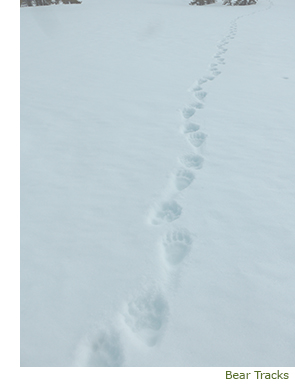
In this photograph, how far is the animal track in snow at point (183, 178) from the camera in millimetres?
1807

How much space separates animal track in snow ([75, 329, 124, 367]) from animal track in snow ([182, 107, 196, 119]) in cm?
209

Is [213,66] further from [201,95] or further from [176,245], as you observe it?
[176,245]

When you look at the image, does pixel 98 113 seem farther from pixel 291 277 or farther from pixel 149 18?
pixel 149 18

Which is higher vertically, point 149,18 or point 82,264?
point 149,18

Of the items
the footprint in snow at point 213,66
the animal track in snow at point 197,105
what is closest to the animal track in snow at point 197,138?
the animal track in snow at point 197,105

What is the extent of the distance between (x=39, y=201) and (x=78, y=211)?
0.28 m

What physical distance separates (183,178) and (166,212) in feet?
1.13

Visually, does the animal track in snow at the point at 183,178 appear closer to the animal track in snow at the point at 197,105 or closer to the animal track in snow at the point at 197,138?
the animal track in snow at the point at 197,138

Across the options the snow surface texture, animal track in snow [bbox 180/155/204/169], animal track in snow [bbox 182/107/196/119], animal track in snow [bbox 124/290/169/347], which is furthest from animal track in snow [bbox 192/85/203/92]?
animal track in snow [bbox 124/290/169/347]

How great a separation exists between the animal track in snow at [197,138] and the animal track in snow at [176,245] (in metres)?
0.97

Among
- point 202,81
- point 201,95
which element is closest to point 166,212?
point 201,95
